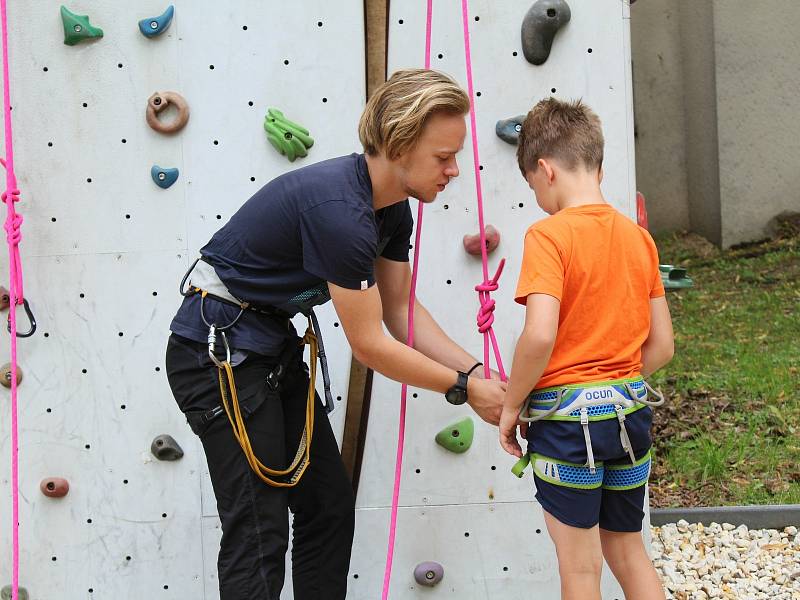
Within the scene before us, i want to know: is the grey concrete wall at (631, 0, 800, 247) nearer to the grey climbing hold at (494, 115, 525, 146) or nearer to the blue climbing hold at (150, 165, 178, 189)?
the grey climbing hold at (494, 115, 525, 146)

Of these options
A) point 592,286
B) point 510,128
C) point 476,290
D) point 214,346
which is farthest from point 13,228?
point 592,286

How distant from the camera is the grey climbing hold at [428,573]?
2.89m

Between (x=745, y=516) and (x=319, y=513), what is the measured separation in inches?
70.8

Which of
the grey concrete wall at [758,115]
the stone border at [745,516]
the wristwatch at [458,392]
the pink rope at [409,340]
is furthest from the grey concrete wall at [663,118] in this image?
the wristwatch at [458,392]

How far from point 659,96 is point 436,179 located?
776 cm

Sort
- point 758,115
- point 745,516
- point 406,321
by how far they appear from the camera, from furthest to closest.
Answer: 1. point 758,115
2. point 745,516
3. point 406,321

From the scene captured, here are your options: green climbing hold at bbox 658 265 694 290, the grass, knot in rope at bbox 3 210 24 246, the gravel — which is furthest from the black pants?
the grass

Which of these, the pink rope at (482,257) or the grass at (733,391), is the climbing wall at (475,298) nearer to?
the pink rope at (482,257)

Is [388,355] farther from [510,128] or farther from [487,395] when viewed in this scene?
[510,128]

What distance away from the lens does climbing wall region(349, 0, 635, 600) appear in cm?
279

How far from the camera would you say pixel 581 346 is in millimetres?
2139

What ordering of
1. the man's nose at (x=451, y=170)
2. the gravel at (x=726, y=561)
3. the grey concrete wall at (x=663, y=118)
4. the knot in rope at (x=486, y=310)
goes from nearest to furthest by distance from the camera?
the man's nose at (x=451, y=170) → the knot in rope at (x=486, y=310) → the gravel at (x=726, y=561) → the grey concrete wall at (x=663, y=118)

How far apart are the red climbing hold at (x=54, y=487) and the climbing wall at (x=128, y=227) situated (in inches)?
1.0

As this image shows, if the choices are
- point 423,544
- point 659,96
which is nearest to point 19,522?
point 423,544
